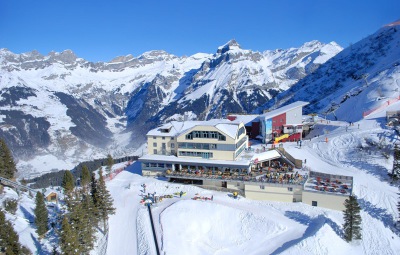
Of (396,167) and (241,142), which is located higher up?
(241,142)

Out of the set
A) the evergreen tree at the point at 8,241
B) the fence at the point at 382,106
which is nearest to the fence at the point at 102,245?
the evergreen tree at the point at 8,241

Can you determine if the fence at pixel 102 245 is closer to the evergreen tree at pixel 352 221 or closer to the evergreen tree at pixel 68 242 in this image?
the evergreen tree at pixel 68 242

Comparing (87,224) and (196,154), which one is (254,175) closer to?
(196,154)

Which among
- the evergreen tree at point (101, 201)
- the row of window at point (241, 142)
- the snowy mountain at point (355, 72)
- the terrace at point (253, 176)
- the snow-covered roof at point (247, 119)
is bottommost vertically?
the evergreen tree at point (101, 201)

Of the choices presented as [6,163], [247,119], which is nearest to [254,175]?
[247,119]

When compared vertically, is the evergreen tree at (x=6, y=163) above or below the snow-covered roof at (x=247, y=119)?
below
